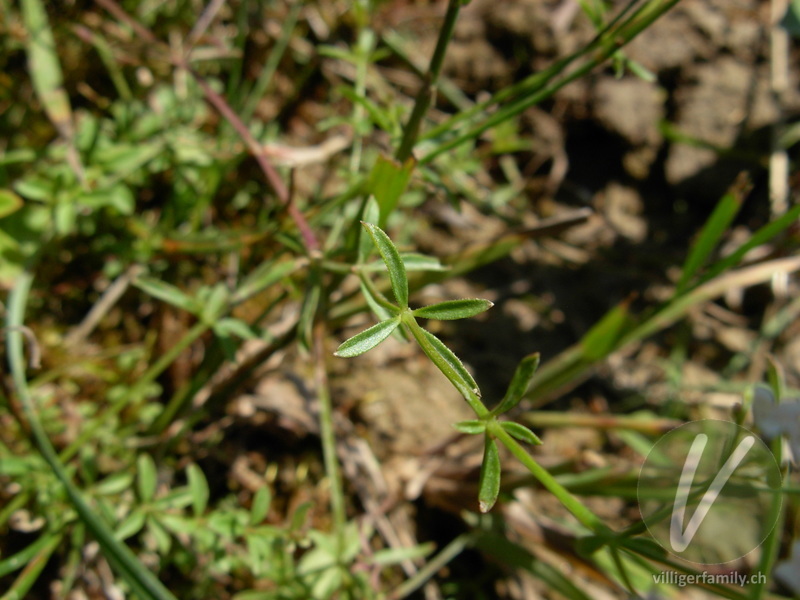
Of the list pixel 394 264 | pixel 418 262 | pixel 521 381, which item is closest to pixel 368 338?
pixel 394 264

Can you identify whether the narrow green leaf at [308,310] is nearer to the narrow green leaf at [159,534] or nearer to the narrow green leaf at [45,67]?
the narrow green leaf at [159,534]

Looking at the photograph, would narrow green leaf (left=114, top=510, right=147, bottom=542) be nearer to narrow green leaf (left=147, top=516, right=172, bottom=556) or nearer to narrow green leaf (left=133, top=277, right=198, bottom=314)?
narrow green leaf (left=147, top=516, right=172, bottom=556)

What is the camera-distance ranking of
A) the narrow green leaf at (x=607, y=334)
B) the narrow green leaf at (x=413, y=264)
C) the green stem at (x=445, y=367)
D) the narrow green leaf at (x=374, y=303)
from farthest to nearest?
the narrow green leaf at (x=607, y=334)
the narrow green leaf at (x=413, y=264)
the narrow green leaf at (x=374, y=303)
the green stem at (x=445, y=367)

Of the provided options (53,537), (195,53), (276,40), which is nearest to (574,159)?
(276,40)

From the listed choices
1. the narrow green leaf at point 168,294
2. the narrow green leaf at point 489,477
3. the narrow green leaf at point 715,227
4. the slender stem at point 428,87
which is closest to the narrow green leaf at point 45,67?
the narrow green leaf at point 168,294

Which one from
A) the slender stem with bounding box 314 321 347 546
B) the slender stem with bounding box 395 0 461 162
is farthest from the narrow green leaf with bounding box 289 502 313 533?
the slender stem with bounding box 395 0 461 162

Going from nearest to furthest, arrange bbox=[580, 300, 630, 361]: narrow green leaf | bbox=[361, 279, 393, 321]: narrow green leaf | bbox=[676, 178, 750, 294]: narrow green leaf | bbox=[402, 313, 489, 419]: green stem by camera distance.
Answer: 1. bbox=[402, 313, 489, 419]: green stem
2. bbox=[361, 279, 393, 321]: narrow green leaf
3. bbox=[676, 178, 750, 294]: narrow green leaf
4. bbox=[580, 300, 630, 361]: narrow green leaf
